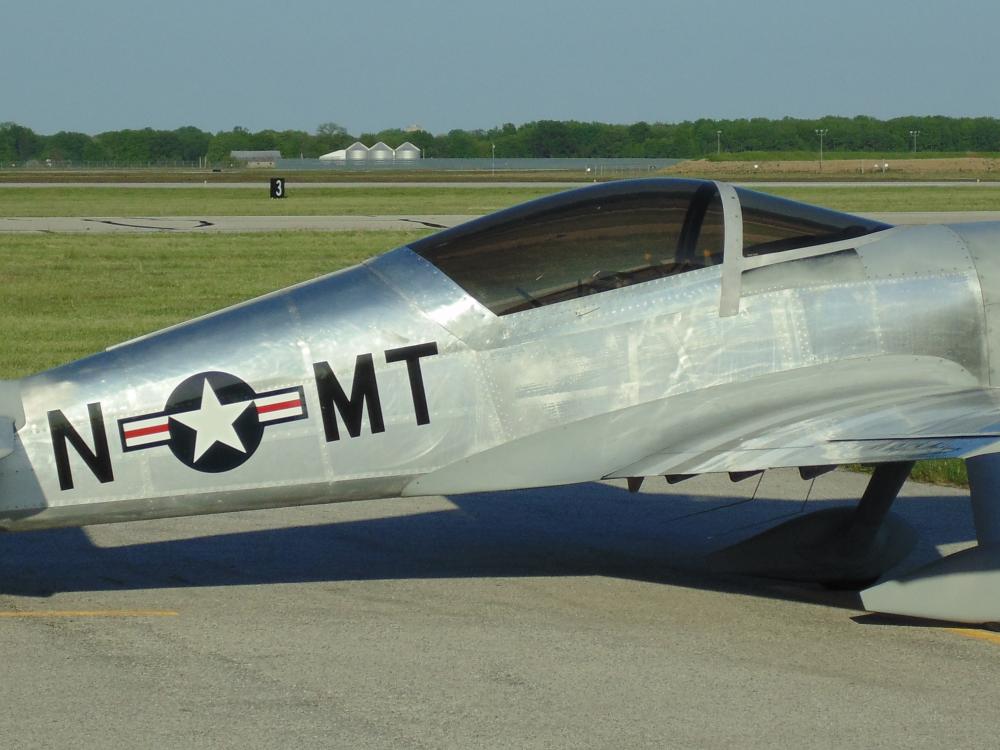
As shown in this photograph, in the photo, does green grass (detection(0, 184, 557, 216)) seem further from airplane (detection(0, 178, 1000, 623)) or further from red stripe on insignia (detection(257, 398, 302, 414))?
red stripe on insignia (detection(257, 398, 302, 414))

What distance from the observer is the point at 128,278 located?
2411 centimetres

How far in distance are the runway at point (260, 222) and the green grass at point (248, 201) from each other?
3.25 m

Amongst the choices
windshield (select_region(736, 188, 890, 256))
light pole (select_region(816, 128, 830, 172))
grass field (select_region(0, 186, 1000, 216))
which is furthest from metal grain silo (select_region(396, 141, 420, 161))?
windshield (select_region(736, 188, 890, 256))

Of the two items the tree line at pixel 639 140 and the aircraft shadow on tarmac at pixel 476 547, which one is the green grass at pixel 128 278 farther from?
the tree line at pixel 639 140

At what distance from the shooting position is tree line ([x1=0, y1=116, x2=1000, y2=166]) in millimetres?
168375

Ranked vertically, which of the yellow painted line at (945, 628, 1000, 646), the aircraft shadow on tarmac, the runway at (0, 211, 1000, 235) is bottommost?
the aircraft shadow on tarmac

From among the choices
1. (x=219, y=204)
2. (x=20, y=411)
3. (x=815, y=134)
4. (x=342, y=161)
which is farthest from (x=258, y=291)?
(x=815, y=134)

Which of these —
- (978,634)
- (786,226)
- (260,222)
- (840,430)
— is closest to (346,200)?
(260,222)

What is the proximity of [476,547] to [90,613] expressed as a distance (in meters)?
2.36

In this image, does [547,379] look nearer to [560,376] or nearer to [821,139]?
[560,376]

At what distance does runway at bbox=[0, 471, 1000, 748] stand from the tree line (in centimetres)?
15189

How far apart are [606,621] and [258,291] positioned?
1621cm

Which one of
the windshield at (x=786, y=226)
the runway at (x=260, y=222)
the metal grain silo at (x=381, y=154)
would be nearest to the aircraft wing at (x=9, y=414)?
the windshield at (x=786, y=226)

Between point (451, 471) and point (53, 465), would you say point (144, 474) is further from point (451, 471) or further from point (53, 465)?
point (451, 471)
